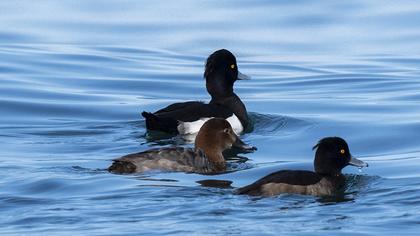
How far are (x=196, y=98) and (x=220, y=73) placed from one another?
2868 mm

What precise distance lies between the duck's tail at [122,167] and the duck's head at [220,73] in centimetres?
474

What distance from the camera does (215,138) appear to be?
15.8 meters

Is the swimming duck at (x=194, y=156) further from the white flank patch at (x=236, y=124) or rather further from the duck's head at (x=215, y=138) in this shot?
the white flank patch at (x=236, y=124)

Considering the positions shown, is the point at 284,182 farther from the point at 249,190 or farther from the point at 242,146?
the point at 242,146

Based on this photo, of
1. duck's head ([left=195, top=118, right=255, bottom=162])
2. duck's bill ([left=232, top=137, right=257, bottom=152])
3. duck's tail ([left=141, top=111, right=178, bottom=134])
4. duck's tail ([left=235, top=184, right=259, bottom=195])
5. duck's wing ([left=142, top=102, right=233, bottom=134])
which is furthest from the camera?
duck's wing ([left=142, top=102, right=233, bottom=134])

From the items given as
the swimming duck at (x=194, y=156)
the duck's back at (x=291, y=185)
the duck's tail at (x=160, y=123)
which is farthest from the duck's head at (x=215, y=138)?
the duck's back at (x=291, y=185)

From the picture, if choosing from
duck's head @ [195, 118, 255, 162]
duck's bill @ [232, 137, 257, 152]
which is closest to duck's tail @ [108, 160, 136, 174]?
duck's head @ [195, 118, 255, 162]

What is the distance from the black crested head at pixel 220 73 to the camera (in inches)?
751

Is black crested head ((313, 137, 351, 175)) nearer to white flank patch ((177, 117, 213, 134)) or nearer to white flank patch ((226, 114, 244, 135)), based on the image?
white flank patch ((177, 117, 213, 134))

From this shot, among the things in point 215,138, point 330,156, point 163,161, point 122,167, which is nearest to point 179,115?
point 215,138

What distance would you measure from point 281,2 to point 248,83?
26.6 ft

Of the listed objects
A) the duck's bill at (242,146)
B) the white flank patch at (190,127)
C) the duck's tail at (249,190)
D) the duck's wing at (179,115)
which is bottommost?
the duck's tail at (249,190)

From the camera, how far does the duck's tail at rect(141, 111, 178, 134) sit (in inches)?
688

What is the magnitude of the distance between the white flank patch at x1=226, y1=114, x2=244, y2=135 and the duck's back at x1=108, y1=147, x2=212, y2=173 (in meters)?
3.16
